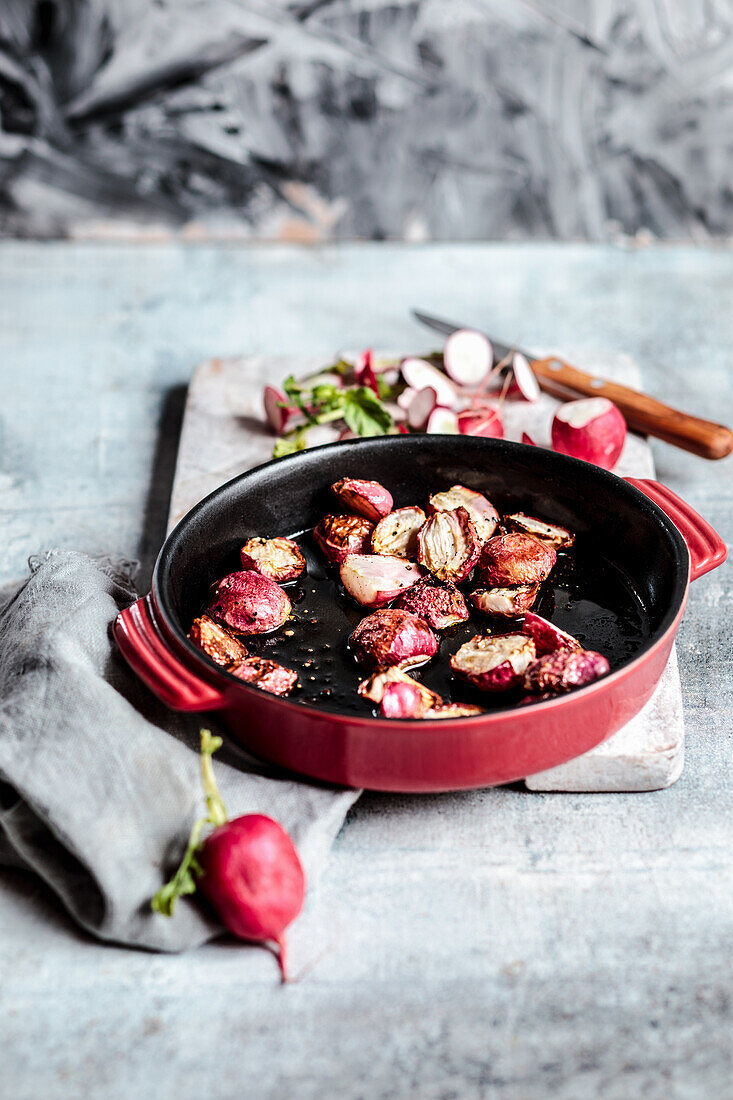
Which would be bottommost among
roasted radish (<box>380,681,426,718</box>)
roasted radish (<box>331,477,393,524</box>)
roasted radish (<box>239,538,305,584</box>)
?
roasted radish (<box>239,538,305,584</box>)

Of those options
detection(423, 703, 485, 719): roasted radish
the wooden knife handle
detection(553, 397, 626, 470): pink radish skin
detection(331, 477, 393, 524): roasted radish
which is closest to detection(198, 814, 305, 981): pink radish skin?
detection(423, 703, 485, 719): roasted radish

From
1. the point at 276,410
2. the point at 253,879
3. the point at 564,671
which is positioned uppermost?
the point at 564,671

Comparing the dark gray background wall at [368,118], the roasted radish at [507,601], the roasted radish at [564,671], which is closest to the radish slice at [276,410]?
the roasted radish at [507,601]

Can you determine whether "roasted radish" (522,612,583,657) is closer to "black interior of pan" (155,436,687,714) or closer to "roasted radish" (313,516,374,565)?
"black interior of pan" (155,436,687,714)

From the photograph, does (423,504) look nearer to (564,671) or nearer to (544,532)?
(544,532)

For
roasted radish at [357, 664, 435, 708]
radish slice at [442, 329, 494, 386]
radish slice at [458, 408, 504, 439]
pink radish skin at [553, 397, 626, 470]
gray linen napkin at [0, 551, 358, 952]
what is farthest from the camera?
radish slice at [442, 329, 494, 386]

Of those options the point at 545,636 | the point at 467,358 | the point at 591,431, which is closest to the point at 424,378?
the point at 467,358

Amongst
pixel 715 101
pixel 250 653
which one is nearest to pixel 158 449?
pixel 250 653
